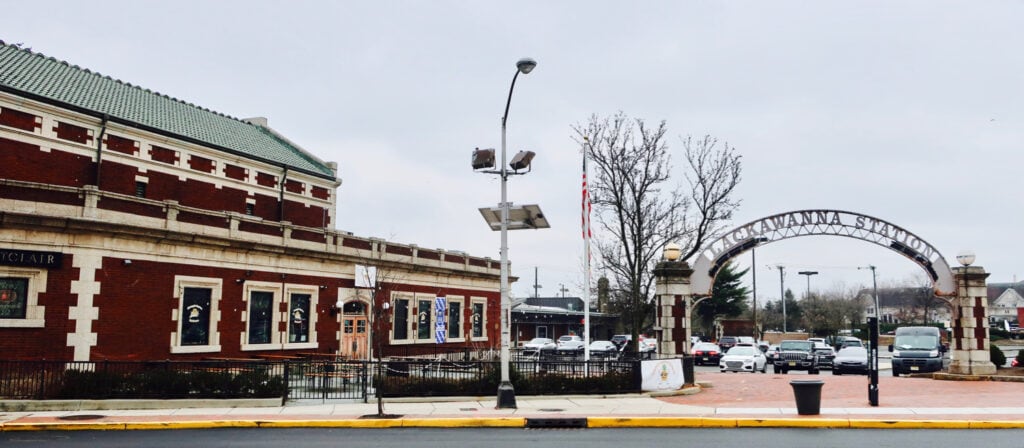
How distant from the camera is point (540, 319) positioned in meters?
69.2

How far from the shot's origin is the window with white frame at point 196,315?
82.6ft

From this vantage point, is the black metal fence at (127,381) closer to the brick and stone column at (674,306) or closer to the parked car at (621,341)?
the brick and stone column at (674,306)

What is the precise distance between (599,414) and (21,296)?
1630cm

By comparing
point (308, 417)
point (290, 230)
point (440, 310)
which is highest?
point (290, 230)

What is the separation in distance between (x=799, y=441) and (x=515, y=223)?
8642 millimetres

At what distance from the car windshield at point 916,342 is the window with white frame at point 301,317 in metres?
25.0

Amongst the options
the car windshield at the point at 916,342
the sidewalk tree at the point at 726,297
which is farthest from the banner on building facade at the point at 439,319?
the sidewalk tree at the point at 726,297

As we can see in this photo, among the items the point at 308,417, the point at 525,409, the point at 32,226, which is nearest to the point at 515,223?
the point at 525,409

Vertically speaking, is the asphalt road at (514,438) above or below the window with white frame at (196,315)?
below

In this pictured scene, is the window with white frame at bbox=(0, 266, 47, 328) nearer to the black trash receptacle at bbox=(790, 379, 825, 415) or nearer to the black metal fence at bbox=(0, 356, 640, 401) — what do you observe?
the black metal fence at bbox=(0, 356, 640, 401)

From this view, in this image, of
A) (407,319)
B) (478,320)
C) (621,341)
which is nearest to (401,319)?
(407,319)

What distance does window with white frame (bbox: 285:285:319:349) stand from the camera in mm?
29969

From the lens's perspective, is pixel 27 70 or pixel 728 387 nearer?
pixel 728 387

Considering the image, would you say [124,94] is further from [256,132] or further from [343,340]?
[343,340]
